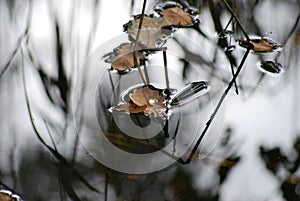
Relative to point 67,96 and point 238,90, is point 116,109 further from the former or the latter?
point 238,90

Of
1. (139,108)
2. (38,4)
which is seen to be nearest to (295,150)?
(139,108)

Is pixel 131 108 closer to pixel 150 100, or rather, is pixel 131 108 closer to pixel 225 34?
pixel 150 100

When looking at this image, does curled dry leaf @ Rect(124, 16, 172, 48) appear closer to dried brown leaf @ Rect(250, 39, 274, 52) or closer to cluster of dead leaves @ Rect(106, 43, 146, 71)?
cluster of dead leaves @ Rect(106, 43, 146, 71)

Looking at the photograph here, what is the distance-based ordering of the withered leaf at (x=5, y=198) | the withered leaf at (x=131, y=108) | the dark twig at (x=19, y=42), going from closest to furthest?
the withered leaf at (x=5, y=198), the withered leaf at (x=131, y=108), the dark twig at (x=19, y=42)

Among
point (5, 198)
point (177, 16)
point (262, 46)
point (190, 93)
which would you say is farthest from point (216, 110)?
point (5, 198)

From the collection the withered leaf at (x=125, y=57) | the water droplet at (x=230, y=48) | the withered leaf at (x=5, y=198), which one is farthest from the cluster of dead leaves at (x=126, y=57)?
the withered leaf at (x=5, y=198)

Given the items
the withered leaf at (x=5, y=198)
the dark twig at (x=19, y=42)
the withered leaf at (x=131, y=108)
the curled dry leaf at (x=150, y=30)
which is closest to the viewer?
the withered leaf at (x=5, y=198)

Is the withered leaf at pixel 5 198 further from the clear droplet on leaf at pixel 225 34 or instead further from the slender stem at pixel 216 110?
the clear droplet on leaf at pixel 225 34
